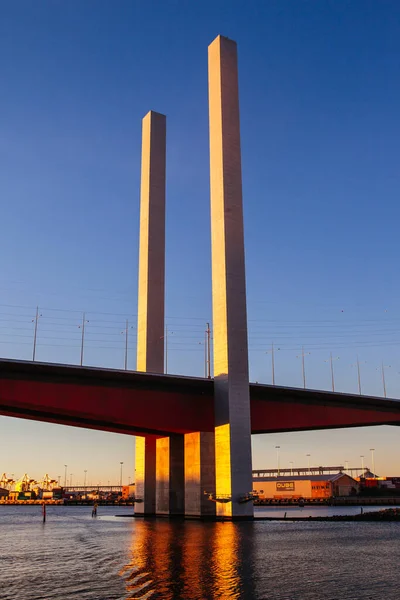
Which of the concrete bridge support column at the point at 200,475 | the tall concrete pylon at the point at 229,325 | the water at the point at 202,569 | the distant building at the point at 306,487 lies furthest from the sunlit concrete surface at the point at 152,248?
the distant building at the point at 306,487

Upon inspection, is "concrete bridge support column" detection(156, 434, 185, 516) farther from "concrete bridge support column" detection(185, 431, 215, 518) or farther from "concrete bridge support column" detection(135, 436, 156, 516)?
"concrete bridge support column" detection(185, 431, 215, 518)

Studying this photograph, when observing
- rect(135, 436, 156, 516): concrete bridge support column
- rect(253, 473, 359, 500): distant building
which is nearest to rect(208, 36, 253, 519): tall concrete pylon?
rect(135, 436, 156, 516): concrete bridge support column

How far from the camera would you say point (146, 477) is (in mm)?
68750

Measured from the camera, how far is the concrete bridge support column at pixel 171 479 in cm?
6450

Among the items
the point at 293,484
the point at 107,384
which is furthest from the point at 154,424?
the point at 293,484

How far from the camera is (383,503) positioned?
139 meters

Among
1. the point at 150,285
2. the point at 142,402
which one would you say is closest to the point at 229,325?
the point at 142,402

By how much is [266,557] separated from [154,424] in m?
31.1

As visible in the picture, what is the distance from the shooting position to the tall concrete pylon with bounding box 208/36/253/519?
177ft

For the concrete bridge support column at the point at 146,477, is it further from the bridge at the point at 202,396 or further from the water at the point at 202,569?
the water at the point at 202,569

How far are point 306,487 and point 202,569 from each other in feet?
481

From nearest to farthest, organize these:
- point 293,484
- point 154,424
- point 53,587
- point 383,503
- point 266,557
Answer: point 53,587
point 266,557
point 154,424
point 383,503
point 293,484

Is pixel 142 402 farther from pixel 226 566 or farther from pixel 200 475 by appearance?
pixel 226 566

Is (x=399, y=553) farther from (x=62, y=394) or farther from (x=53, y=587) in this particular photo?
(x=62, y=394)
